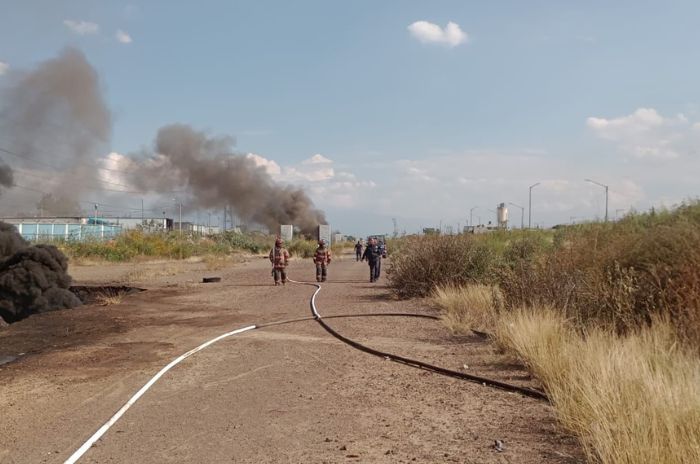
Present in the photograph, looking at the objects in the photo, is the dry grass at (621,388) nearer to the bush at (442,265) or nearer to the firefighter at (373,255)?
the bush at (442,265)

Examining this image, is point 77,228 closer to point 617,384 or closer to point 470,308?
point 470,308

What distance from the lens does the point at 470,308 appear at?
45.1ft

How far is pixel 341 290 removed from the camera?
2294 centimetres

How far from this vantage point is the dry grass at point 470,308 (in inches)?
482

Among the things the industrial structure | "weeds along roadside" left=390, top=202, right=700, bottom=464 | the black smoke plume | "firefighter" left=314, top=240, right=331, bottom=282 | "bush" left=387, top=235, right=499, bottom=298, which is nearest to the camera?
"weeds along roadside" left=390, top=202, right=700, bottom=464

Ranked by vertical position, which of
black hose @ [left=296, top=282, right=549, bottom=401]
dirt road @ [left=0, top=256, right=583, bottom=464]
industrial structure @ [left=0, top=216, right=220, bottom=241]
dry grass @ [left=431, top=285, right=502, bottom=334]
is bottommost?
dirt road @ [left=0, top=256, right=583, bottom=464]

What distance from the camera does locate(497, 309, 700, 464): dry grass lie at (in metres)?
4.45

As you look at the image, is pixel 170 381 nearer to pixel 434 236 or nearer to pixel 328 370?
pixel 328 370

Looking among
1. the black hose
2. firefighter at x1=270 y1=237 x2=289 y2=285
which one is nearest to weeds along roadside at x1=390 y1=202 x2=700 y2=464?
the black hose

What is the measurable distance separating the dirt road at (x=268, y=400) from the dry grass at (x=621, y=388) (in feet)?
1.00

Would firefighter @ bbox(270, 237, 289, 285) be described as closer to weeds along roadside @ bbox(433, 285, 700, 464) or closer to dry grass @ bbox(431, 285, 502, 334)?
dry grass @ bbox(431, 285, 502, 334)

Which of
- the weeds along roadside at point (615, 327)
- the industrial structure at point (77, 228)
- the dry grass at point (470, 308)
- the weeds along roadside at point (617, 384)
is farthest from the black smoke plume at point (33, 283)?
the industrial structure at point (77, 228)

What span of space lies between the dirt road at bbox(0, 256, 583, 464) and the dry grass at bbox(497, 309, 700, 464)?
305 millimetres

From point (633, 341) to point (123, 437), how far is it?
581 centimetres
